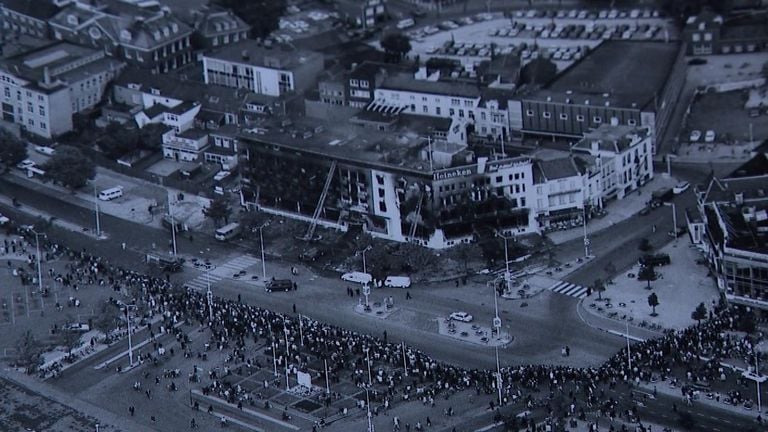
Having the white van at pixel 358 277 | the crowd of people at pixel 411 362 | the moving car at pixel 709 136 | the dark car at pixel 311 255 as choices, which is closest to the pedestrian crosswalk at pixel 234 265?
the dark car at pixel 311 255

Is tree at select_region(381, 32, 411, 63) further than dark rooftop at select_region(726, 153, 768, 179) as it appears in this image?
Yes

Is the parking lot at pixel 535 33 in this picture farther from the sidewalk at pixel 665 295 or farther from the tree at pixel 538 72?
the sidewalk at pixel 665 295

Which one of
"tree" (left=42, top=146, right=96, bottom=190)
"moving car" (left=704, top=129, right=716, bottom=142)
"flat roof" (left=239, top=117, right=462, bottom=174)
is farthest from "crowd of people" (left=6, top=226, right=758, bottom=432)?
"moving car" (left=704, top=129, right=716, bottom=142)

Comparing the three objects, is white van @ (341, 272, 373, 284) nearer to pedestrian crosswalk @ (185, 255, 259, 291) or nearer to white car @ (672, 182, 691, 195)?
pedestrian crosswalk @ (185, 255, 259, 291)

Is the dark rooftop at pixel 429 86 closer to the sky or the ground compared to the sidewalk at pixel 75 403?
closer to the sky

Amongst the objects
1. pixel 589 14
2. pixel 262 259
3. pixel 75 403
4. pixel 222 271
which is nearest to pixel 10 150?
pixel 222 271

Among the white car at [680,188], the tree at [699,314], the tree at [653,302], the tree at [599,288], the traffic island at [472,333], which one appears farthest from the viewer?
the white car at [680,188]
